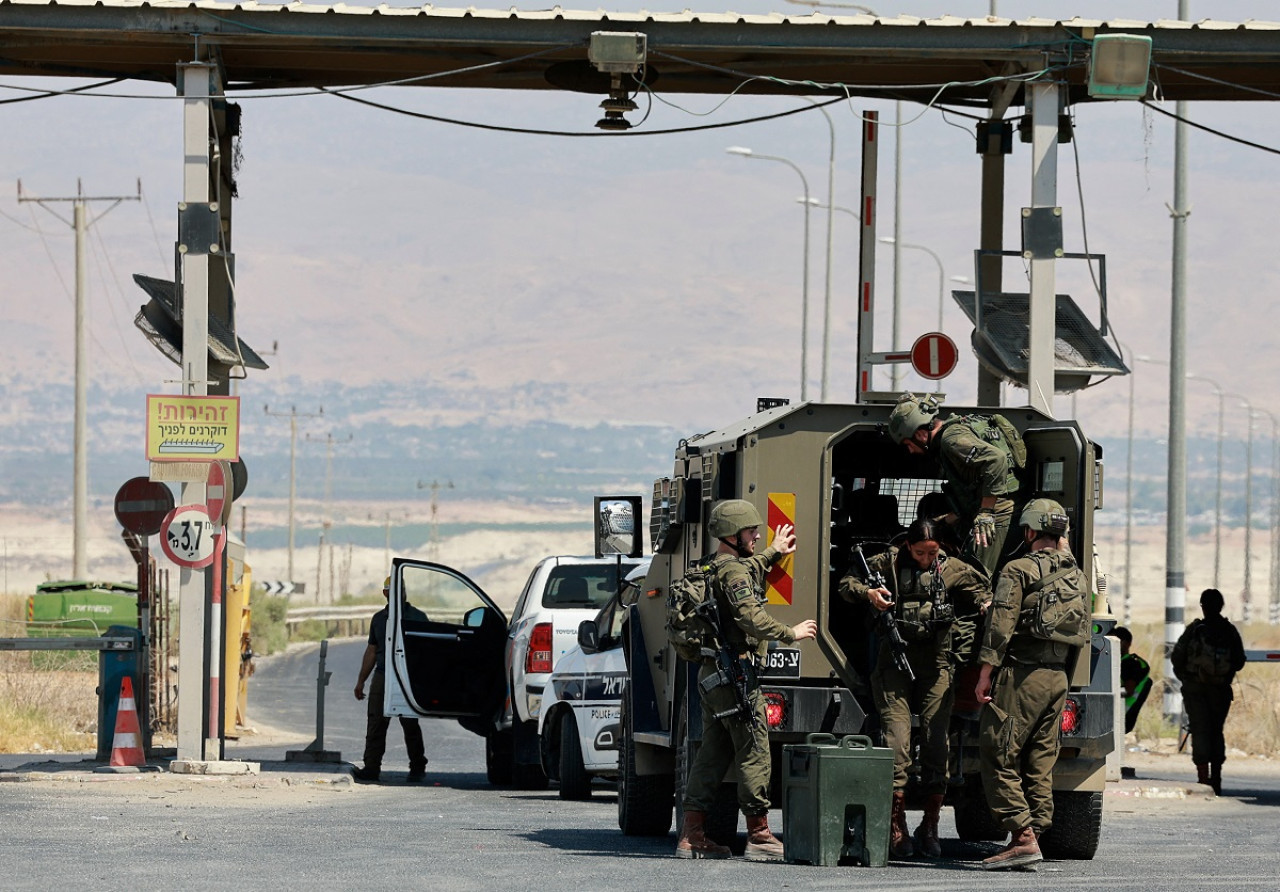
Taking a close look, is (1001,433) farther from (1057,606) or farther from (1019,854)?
(1019,854)

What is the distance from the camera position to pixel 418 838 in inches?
506

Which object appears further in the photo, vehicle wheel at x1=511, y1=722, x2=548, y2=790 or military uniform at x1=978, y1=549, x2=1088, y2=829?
vehicle wheel at x1=511, y1=722, x2=548, y2=790

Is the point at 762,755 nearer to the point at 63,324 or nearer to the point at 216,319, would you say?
the point at 216,319

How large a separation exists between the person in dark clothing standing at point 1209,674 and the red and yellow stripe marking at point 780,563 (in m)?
8.02

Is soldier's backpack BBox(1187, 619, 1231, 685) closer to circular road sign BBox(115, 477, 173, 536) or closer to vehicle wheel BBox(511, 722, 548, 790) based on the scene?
vehicle wheel BBox(511, 722, 548, 790)

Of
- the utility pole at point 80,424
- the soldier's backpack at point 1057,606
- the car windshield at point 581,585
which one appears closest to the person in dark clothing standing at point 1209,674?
the car windshield at point 581,585

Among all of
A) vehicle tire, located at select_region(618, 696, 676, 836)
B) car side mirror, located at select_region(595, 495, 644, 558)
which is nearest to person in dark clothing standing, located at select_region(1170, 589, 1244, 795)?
car side mirror, located at select_region(595, 495, 644, 558)

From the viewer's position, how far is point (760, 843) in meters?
11.8

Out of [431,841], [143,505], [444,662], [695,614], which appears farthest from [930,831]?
[143,505]

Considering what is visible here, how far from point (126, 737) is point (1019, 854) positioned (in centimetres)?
914

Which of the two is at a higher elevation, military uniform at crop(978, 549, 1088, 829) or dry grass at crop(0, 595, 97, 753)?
military uniform at crop(978, 549, 1088, 829)

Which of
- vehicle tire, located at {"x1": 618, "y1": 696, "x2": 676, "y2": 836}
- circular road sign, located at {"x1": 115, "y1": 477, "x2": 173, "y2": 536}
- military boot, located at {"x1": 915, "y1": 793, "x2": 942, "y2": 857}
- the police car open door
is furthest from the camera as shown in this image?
circular road sign, located at {"x1": 115, "y1": 477, "x2": 173, "y2": 536}

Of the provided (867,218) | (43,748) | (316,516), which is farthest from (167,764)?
(316,516)

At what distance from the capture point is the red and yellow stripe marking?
38.4 ft
